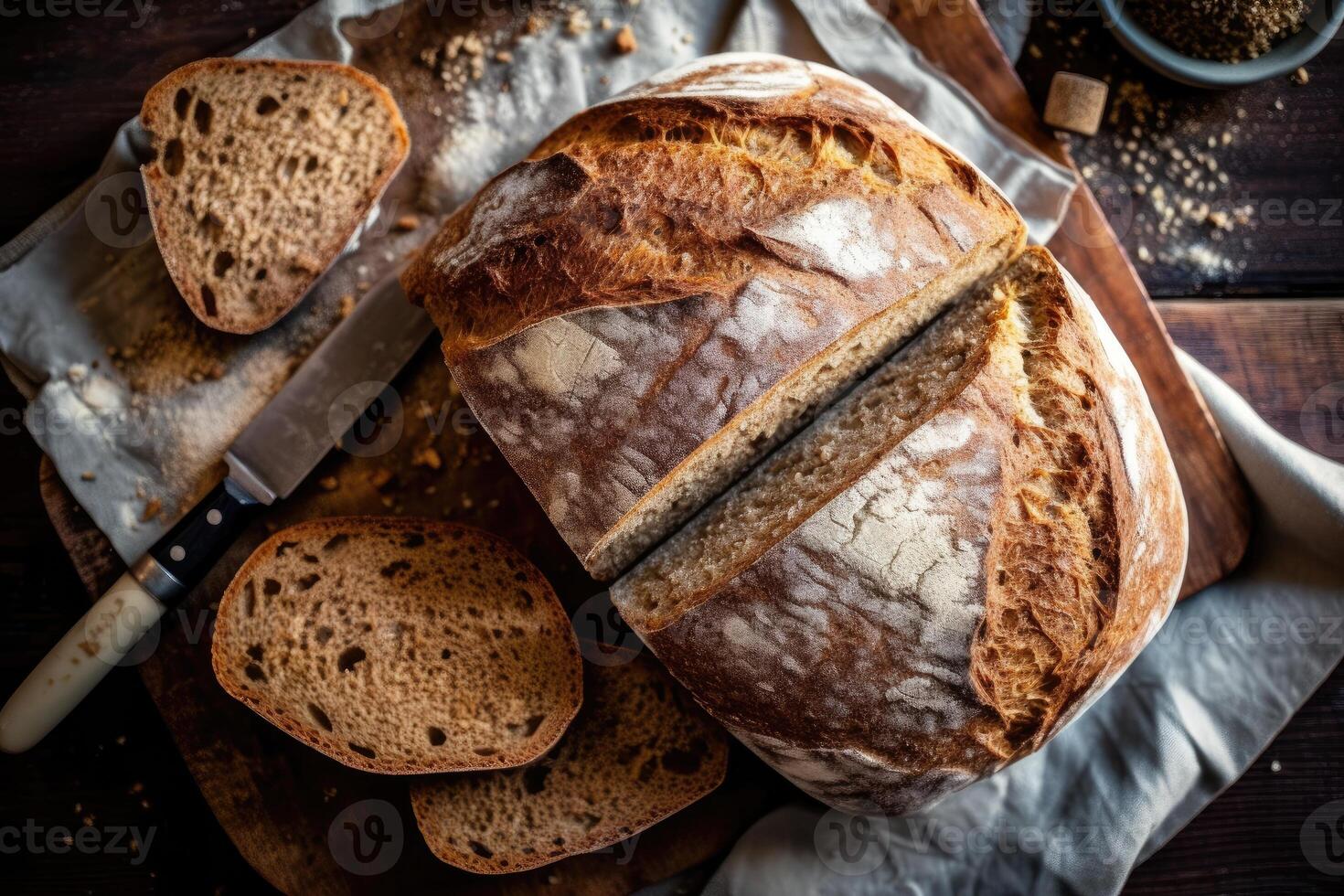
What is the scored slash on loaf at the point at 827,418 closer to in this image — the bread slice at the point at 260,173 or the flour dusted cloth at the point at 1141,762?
the flour dusted cloth at the point at 1141,762

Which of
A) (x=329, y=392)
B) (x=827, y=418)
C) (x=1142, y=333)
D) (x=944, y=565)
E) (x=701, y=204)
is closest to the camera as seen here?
(x=944, y=565)

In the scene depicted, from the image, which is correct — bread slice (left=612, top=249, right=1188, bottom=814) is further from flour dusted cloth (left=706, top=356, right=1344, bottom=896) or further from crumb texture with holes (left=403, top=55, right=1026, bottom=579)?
flour dusted cloth (left=706, top=356, right=1344, bottom=896)

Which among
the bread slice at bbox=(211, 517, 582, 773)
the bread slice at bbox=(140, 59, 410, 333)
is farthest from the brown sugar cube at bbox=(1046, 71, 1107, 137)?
the bread slice at bbox=(211, 517, 582, 773)

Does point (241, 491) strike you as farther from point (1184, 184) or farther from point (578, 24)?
point (1184, 184)

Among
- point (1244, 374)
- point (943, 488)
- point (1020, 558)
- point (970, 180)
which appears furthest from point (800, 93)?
point (1244, 374)

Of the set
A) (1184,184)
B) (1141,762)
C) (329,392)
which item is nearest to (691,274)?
(329,392)

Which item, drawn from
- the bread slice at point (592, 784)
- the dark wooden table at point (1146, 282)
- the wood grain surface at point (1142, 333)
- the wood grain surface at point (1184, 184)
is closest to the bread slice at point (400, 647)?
the bread slice at point (592, 784)
